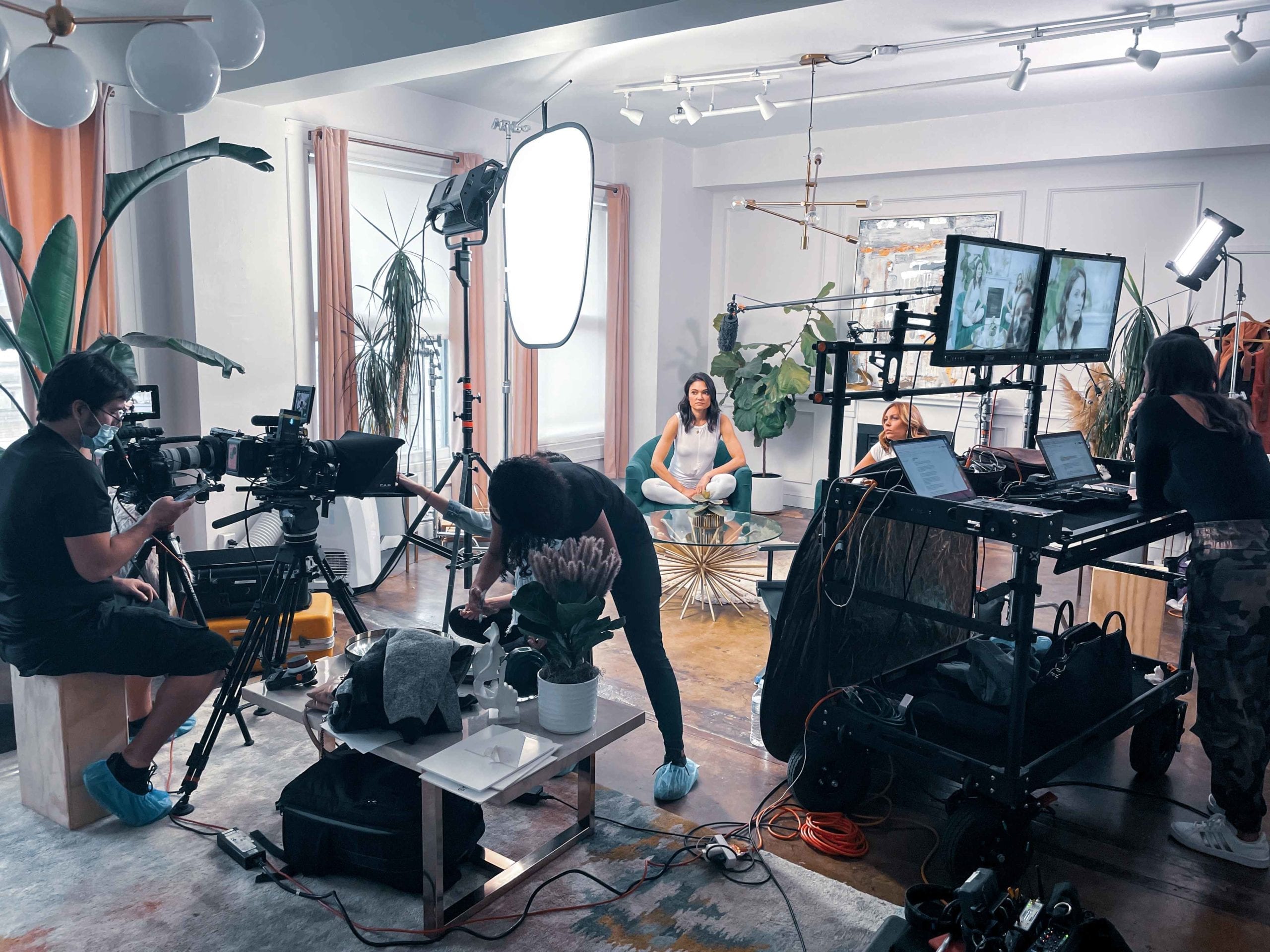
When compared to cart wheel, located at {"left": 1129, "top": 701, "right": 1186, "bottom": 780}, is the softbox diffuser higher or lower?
higher

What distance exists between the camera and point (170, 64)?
1.97 metres

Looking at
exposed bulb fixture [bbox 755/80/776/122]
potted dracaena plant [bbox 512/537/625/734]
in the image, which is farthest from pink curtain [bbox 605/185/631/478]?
potted dracaena plant [bbox 512/537/625/734]

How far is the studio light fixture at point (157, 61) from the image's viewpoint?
6.46 ft

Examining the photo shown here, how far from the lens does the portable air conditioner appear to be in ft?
13.8

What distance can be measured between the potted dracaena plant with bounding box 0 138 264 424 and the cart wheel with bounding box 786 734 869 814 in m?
2.60

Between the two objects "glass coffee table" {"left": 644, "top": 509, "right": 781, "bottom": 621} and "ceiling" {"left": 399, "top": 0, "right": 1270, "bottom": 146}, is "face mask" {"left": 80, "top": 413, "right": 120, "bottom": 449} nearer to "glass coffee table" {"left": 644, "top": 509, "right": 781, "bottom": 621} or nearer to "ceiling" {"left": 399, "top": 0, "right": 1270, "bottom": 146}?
"glass coffee table" {"left": 644, "top": 509, "right": 781, "bottom": 621}

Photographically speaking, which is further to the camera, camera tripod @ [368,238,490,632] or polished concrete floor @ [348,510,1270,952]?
camera tripod @ [368,238,490,632]

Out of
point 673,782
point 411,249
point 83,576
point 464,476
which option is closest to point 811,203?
point 411,249

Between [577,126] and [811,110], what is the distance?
240cm

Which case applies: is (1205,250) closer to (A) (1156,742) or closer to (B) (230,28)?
(A) (1156,742)

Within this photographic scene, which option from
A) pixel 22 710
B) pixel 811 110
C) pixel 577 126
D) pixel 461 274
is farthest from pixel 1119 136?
pixel 22 710

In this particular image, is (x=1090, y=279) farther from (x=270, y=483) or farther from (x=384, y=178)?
(x=384, y=178)

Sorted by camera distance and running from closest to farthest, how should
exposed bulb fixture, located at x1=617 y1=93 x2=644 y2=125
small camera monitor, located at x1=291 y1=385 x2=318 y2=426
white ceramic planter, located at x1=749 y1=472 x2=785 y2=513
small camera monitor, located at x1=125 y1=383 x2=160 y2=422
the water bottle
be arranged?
the water bottle
small camera monitor, located at x1=291 y1=385 x2=318 y2=426
small camera monitor, located at x1=125 y1=383 x2=160 y2=422
exposed bulb fixture, located at x1=617 y1=93 x2=644 y2=125
white ceramic planter, located at x1=749 y1=472 x2=785 y2=513

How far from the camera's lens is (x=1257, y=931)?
2016 mm
